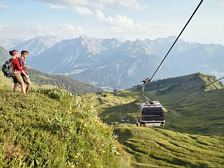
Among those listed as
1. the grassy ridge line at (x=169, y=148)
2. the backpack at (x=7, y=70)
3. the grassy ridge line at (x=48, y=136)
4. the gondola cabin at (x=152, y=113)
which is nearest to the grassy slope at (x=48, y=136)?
the grassy ridge line at (x=48, y=136)

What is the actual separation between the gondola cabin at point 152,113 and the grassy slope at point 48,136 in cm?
2802

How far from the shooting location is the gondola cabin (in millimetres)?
53219

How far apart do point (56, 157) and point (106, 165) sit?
4654mm

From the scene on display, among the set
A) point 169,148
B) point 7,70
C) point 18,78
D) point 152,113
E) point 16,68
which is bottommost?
point 18,78

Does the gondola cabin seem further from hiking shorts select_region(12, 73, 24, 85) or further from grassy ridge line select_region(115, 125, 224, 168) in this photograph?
grassy ridge line select_region(115, 125, 224, 168)

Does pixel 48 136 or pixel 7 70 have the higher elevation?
pixel 7 70

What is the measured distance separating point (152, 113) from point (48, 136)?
3680cm

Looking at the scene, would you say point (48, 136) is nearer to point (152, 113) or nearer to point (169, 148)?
point (152, 113)

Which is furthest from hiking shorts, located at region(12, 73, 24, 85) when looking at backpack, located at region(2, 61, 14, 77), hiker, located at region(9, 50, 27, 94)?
backpack, located at region(2, 61, 14, 77)

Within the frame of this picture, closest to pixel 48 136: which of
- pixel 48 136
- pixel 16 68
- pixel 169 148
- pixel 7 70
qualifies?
pixel 48 136

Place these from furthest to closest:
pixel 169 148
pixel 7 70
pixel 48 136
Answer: pixel 169 148 < pixel 7 70 < pixel 48 136

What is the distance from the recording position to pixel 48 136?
716 inches

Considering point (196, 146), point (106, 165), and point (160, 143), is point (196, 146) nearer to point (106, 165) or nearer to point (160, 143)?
point (160, 143)

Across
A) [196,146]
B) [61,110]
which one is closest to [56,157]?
[61,110]
